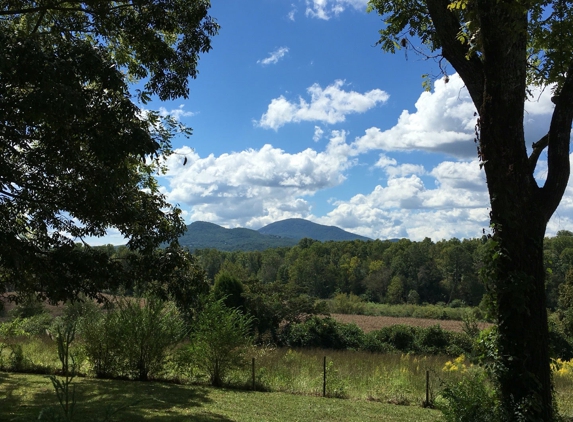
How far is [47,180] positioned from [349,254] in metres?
95.2

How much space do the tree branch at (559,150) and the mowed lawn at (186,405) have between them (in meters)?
4.73

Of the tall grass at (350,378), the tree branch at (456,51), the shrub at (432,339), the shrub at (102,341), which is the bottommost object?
the shrub at (432,339)

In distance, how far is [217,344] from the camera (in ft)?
37.6

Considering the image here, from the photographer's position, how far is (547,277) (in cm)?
587

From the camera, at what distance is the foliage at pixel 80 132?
18.4ft

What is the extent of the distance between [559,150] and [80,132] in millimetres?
5934

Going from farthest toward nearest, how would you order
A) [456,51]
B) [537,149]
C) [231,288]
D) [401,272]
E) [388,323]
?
[401,272]
[388,323]
[231,288]
[456,51]
[537,149]

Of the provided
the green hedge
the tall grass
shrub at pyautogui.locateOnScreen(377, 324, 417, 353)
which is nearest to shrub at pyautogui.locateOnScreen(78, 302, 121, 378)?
the tall grass

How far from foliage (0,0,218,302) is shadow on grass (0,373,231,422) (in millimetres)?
1862

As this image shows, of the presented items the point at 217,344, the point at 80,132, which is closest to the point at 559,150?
the point at 80,132

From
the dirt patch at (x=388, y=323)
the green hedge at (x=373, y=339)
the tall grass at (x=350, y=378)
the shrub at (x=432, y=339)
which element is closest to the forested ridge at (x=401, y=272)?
the dirt patch at (x=388, y=323)

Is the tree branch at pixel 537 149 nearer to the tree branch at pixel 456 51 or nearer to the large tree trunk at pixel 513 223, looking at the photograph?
the large tree trunk at pixel 513 223

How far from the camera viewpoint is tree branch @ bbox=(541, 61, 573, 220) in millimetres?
5496

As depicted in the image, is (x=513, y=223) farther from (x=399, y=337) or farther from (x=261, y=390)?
(x=399, y=337)
